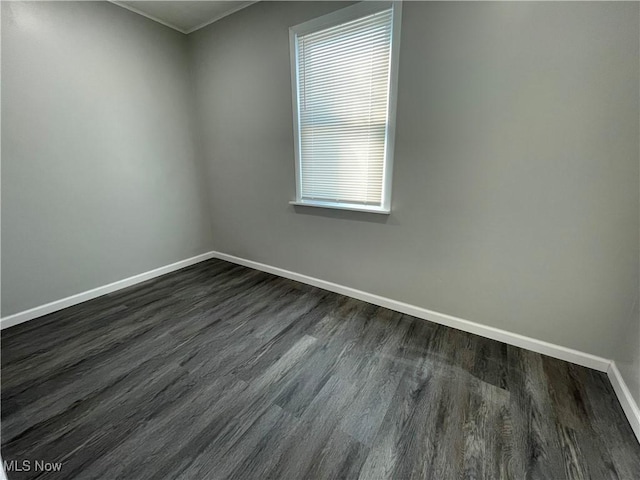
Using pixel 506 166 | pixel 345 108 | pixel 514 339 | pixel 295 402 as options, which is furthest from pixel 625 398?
pixel 345 108

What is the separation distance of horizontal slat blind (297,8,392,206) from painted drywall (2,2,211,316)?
167 cm

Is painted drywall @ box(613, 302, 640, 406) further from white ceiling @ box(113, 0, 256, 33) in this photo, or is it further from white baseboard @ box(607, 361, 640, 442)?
white ceiling @ box(113, 0, 256, 33)

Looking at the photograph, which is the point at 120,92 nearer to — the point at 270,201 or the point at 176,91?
the point at 176,91

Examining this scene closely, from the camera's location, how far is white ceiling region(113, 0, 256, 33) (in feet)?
8.20

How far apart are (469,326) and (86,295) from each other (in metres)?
3.52

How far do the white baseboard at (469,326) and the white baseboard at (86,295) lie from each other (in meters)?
1.35

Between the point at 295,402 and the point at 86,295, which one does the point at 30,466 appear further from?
the point at 86,295

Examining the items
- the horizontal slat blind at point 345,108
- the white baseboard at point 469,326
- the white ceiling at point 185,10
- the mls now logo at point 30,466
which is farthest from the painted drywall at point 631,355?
the white ceiling at point 185,10

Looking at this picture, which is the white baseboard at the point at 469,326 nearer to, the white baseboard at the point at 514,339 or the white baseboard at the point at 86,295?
the white baseboard at the point at 514,339

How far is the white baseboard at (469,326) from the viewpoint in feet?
5.76

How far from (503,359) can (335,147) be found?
208 cm

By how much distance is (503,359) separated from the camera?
181 centimetres

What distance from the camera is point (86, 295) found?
8.55ft

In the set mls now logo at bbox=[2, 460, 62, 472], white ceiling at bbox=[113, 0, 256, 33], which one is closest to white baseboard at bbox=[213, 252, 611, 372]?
mls now logo at bbox=[2, 460, 62, 472]
